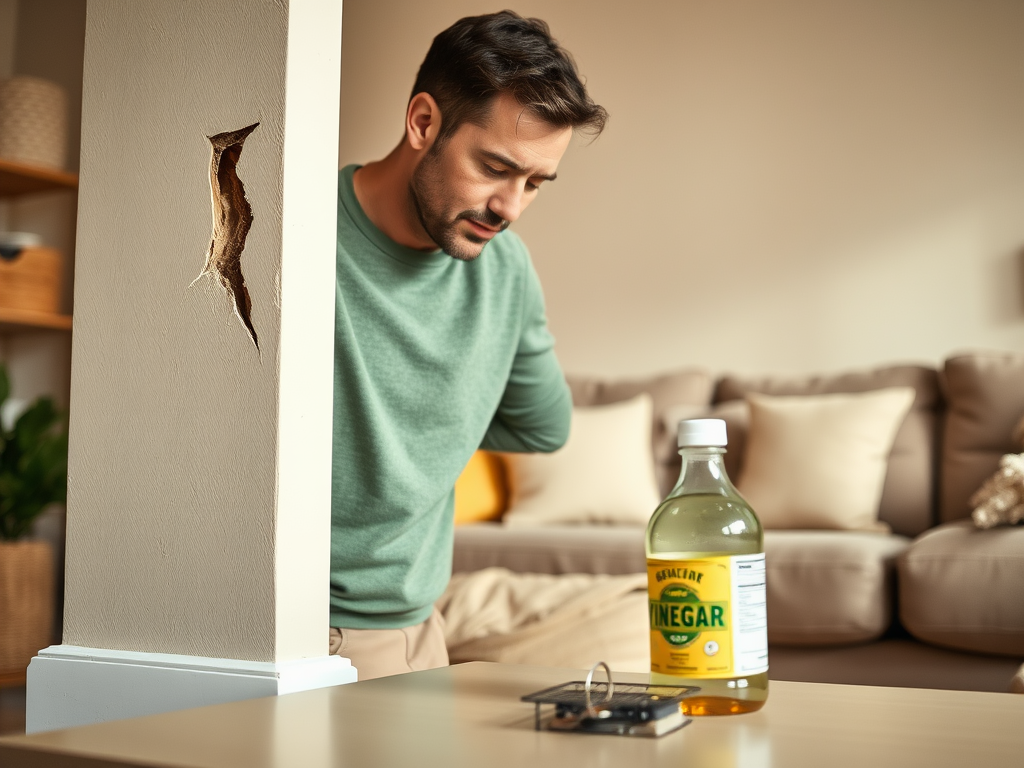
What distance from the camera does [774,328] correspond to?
3.53 meters

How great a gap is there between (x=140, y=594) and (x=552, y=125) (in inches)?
27.0

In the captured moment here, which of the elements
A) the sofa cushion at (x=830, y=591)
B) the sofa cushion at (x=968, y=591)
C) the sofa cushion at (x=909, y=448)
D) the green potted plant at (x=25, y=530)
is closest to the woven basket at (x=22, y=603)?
the green potted plant at (x=25, y=530)

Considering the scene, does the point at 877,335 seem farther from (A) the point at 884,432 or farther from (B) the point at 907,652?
(B) the point at 907,652

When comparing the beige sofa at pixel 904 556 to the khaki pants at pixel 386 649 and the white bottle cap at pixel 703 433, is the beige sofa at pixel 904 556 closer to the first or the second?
the khaki pants at pixel 386 649

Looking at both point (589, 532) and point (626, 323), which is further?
point (626, 323)

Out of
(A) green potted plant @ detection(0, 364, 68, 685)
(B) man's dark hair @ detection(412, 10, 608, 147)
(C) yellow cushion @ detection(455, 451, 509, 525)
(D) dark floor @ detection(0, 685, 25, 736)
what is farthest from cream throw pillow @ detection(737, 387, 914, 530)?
(A) green potted plant @ detection(0, 364, 68, 685)

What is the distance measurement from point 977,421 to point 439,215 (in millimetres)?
2140

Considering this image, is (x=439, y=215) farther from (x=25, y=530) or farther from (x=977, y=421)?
(x=25, y=530)

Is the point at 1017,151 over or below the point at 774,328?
over

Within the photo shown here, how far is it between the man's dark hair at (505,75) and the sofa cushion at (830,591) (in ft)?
4.88

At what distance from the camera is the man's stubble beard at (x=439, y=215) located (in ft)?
3.91

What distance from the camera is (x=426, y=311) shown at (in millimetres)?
1267

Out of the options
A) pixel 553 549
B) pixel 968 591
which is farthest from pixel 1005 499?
pixel 553 549

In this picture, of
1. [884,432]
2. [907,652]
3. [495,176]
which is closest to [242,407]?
[495,176]
